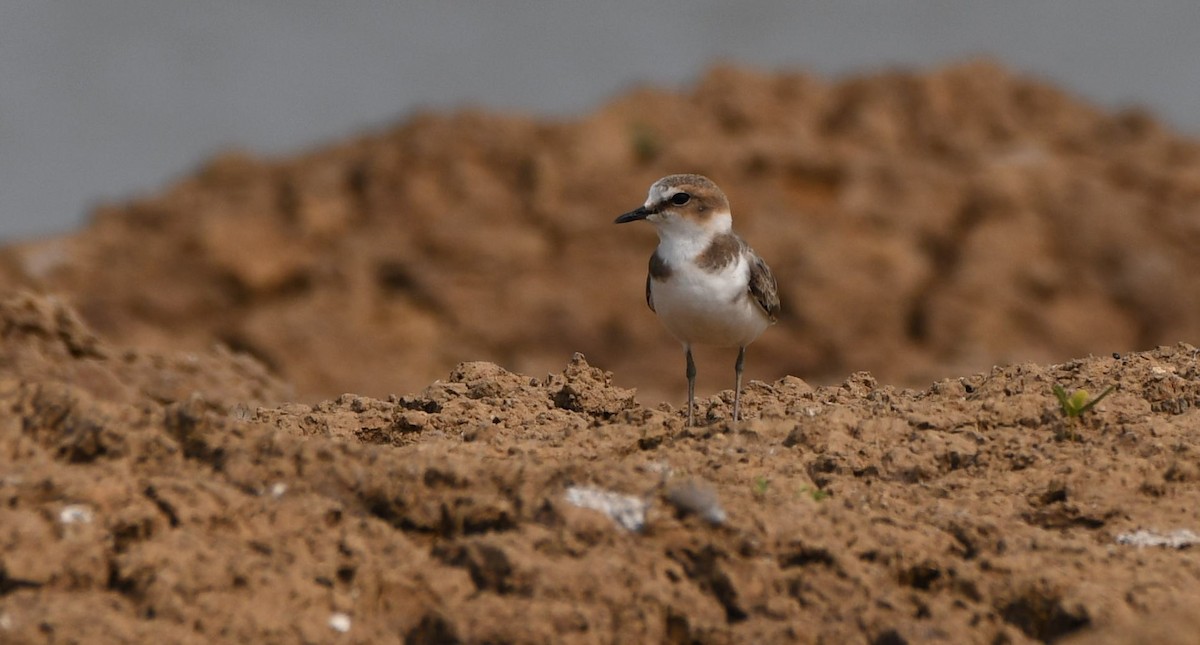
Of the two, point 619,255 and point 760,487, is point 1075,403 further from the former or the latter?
point 619,255

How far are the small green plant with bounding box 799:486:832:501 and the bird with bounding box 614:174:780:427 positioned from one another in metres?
1.81

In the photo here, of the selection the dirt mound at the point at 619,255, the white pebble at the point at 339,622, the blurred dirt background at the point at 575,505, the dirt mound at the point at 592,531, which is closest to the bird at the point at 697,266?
the blurred dirt background at the point at 575,505

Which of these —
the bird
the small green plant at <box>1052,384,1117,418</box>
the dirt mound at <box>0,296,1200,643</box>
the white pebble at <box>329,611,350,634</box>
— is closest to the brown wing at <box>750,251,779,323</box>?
the bird

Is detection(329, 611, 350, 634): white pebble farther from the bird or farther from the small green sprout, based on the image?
the bird

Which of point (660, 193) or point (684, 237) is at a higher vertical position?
point (660, 193)

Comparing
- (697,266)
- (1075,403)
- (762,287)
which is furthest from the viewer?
(762,287)

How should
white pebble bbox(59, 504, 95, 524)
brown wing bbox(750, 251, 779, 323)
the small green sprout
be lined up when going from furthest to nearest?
brown wing bbox(750, 251, 779, 323), the small green sprout, white pebble bbox(59, 504, 95, 524)

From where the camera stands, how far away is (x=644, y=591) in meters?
5.20

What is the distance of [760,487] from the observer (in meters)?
5.95

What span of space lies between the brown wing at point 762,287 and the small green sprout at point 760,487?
Result: 2.39m

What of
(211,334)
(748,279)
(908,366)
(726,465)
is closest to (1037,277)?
(908,366)

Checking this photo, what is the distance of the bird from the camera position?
805 centimetres

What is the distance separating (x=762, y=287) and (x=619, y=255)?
49.0ft

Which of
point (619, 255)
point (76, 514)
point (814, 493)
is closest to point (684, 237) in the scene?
point (814, 493)
